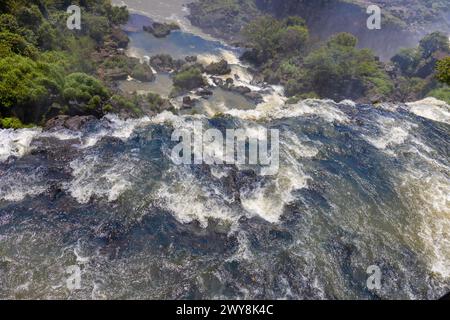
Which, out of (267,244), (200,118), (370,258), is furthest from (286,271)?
(200,118)

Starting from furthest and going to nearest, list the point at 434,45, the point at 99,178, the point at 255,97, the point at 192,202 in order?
the point at 434,45, the point at 255,97, the point at 99,178, the point at 192,202

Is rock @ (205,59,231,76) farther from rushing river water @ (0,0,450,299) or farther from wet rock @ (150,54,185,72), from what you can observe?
rushing river water @ (0,0,450,299)

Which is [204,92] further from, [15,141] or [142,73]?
[15,141]

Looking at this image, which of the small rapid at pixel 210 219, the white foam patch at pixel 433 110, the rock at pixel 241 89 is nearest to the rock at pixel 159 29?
the rock at pixel 241 89

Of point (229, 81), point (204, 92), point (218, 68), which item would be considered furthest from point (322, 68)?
point (204, 92)

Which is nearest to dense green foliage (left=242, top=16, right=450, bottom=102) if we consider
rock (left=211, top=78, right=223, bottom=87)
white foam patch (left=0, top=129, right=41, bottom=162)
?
rock (left=211, top=78, right=223, bottom=87)
